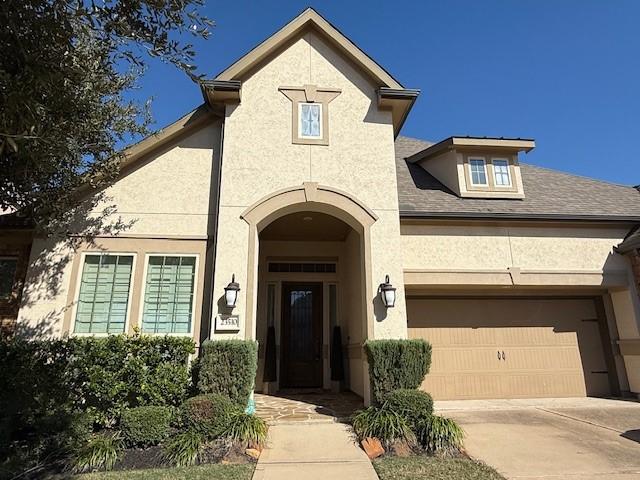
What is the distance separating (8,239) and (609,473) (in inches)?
438

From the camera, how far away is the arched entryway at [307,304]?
10727 millimetres

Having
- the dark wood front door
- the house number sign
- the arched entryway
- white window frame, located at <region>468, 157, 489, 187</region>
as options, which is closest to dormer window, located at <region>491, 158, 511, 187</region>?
white window frame, located at <region>468, 157, 489, 187</region>

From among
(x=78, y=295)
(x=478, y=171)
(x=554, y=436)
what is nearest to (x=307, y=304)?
(x=78, y=295)

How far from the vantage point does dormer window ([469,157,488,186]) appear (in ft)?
36.1

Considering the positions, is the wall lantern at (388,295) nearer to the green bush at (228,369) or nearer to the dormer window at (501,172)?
the green bush at (228,369)

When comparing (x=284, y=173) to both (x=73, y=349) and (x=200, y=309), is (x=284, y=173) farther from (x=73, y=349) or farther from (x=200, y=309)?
(x=73, y=349)

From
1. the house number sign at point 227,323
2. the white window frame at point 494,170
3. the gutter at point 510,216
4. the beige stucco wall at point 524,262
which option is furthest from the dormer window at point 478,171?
the house number sign at point 227,323

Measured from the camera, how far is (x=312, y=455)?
5676 millimetres

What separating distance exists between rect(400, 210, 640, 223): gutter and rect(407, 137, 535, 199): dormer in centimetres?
118

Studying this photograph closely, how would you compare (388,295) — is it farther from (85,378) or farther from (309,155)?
(85,378)

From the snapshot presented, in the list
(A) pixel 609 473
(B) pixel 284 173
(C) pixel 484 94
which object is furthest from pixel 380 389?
(C) pixel 484 94

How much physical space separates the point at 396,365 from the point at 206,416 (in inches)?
135

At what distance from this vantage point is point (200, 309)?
7.94 metres

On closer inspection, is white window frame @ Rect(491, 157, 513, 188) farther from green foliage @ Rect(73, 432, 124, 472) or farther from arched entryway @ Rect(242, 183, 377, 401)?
green foliage @ Rect(73, 432, 124, 472)
